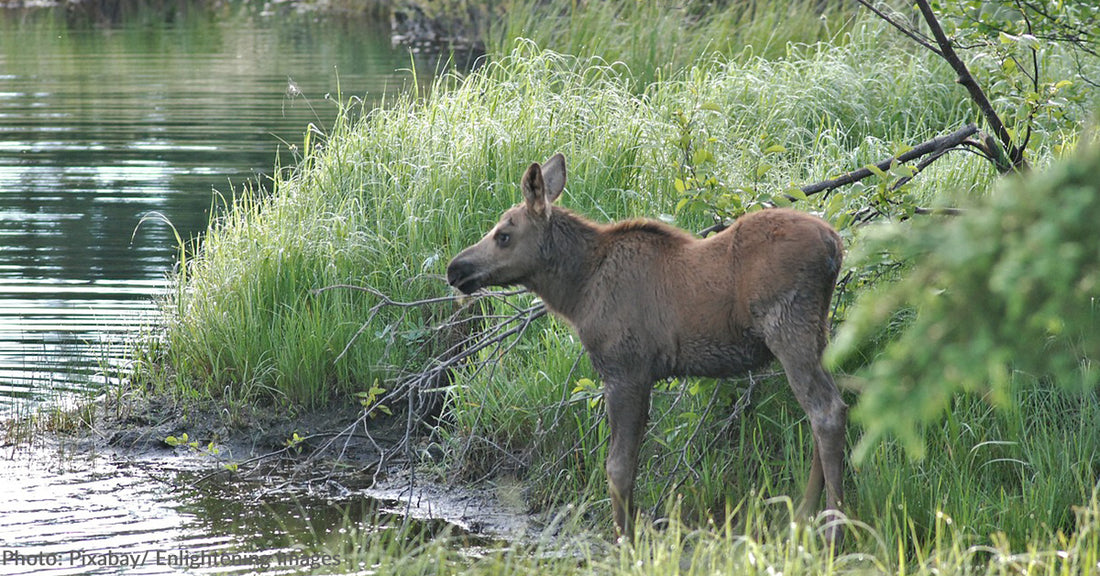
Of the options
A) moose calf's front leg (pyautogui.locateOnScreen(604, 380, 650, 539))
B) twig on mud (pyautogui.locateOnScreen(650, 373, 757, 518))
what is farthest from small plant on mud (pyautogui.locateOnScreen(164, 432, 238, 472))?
moose calf's front leg (pyautogui.locateOnScreen(604, 380, 650, 539))

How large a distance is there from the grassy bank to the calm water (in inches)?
36.2

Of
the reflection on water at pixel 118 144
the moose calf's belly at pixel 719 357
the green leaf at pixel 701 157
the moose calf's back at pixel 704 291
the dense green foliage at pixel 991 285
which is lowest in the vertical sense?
the reflection on water at pixel 118 144

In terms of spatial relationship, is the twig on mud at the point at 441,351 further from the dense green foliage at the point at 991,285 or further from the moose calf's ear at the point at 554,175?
the dense green foliage at the point at 991,285

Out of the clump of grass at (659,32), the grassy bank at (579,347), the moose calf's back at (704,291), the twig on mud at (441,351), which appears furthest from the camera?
the clump of grass at (659,32)

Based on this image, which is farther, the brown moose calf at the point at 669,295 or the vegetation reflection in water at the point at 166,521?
the vegetation reflection in water at the point at 166,521

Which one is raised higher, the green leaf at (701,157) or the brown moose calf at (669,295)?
the green leaf at (701,157)

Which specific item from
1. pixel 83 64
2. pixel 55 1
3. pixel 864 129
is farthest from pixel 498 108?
pixel 55 1

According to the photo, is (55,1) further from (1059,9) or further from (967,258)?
(967,258)

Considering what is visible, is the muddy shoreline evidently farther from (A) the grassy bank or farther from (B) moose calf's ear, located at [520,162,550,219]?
(B) moose calf's ear, located at [520,162,550,219]

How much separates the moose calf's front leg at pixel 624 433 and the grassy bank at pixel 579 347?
0.26 meters

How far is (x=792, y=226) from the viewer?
5164mm

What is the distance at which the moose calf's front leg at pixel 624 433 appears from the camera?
217 inches

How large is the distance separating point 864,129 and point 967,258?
8018mm

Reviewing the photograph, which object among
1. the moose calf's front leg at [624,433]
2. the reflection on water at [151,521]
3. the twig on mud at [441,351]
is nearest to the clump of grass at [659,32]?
the twig on mud at [441,351]
